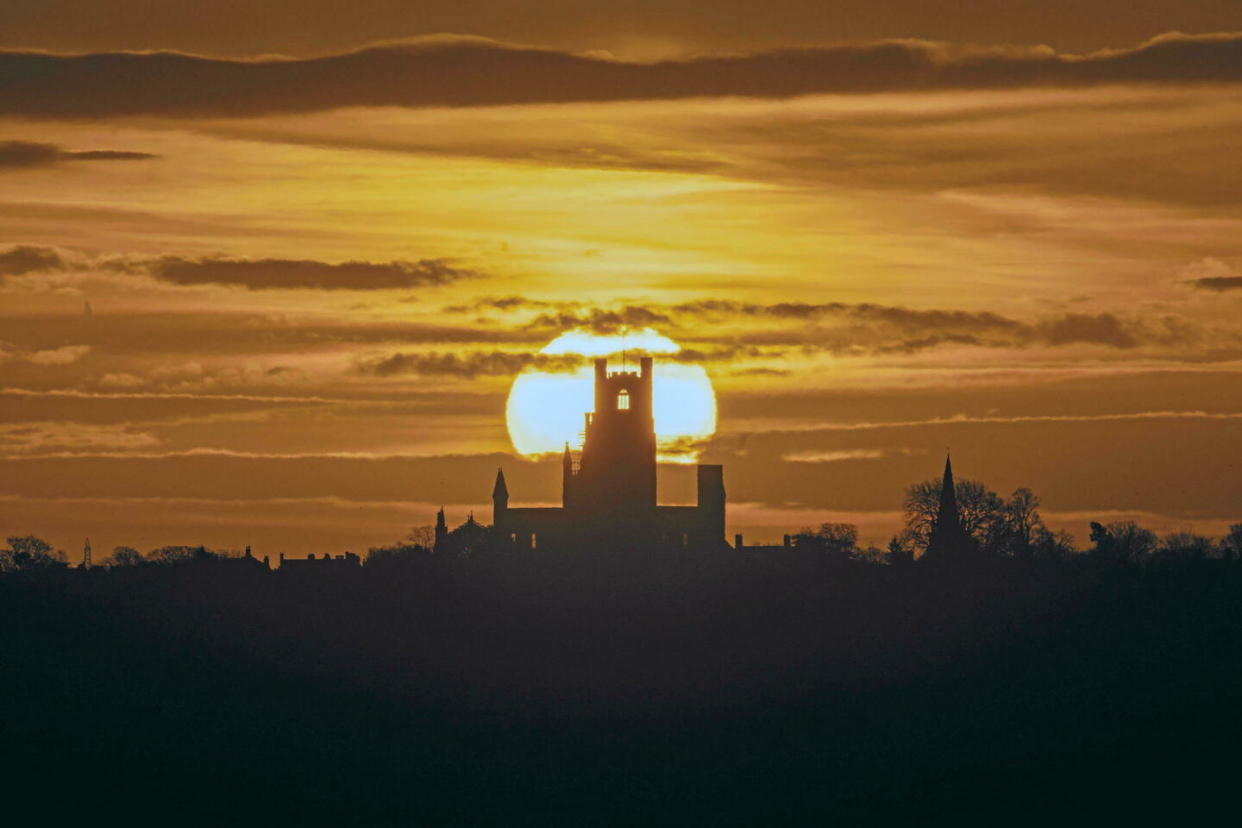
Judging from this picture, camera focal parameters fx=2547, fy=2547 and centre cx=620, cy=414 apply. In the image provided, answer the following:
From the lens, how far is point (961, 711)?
106312 mm

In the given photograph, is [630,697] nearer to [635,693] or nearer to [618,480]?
[635,693]

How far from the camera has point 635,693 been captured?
116 m

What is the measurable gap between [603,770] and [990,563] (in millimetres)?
59916

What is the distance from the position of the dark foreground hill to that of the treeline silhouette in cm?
22

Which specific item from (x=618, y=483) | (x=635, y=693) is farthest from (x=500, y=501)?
(x=635, y=693)

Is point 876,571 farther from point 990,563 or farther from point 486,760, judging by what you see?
point 486,760

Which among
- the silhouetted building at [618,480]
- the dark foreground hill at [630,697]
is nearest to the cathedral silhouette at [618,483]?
the silhouetted building at [618,480]

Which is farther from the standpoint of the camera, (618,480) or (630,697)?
(618,480)

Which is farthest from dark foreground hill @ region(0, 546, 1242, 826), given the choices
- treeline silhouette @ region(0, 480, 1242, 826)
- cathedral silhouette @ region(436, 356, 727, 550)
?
cathedral silhouette @ region(436, 356, 727, 550)

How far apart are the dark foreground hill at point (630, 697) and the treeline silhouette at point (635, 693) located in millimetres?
224

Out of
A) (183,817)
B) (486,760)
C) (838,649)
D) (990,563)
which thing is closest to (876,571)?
(990,563)

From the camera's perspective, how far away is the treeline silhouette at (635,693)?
91750 millimetres

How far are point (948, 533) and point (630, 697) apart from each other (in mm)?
62185

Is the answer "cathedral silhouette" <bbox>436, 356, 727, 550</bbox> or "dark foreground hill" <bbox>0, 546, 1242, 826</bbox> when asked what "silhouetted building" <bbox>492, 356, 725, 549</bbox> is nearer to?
"cathedral silhouette" <bbox>436, 356, 727, 550</bbox>
